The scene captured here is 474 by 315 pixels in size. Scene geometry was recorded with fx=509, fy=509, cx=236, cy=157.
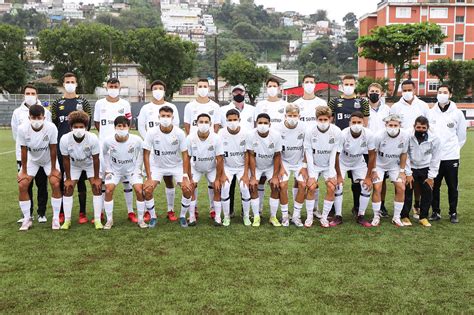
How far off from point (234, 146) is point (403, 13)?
61.1 metres

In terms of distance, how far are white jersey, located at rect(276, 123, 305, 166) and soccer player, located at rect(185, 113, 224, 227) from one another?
2.98 feet

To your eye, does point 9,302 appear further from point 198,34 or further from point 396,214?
point 198,34

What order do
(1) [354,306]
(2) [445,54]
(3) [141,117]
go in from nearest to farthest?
(1) [354,306]
(3) [141,117]
(2) [445,54]

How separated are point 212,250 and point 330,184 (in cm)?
210

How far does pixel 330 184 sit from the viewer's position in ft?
23.4

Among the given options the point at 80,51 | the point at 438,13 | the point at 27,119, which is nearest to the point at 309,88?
the point at 27,119

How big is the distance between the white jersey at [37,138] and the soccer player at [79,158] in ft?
0.56

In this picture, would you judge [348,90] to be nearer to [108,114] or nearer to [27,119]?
[108,114]

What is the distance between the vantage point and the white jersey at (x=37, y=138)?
6.88 meters

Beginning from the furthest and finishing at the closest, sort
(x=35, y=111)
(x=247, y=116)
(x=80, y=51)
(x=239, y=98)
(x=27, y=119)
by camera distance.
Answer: (x=80, y=51)
(x=247, y=116)
(x=239, y=98)
(x=27, y=119)
(x=35, y=111)

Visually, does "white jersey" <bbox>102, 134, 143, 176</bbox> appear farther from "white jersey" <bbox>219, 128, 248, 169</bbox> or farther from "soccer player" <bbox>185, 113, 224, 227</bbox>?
"white jersey" <bbox>219, 128, 248, 169</bbox>

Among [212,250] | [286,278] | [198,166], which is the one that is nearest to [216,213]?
[198,166]

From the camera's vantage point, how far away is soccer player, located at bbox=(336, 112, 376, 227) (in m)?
7.16

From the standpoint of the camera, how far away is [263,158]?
714 centimetres
